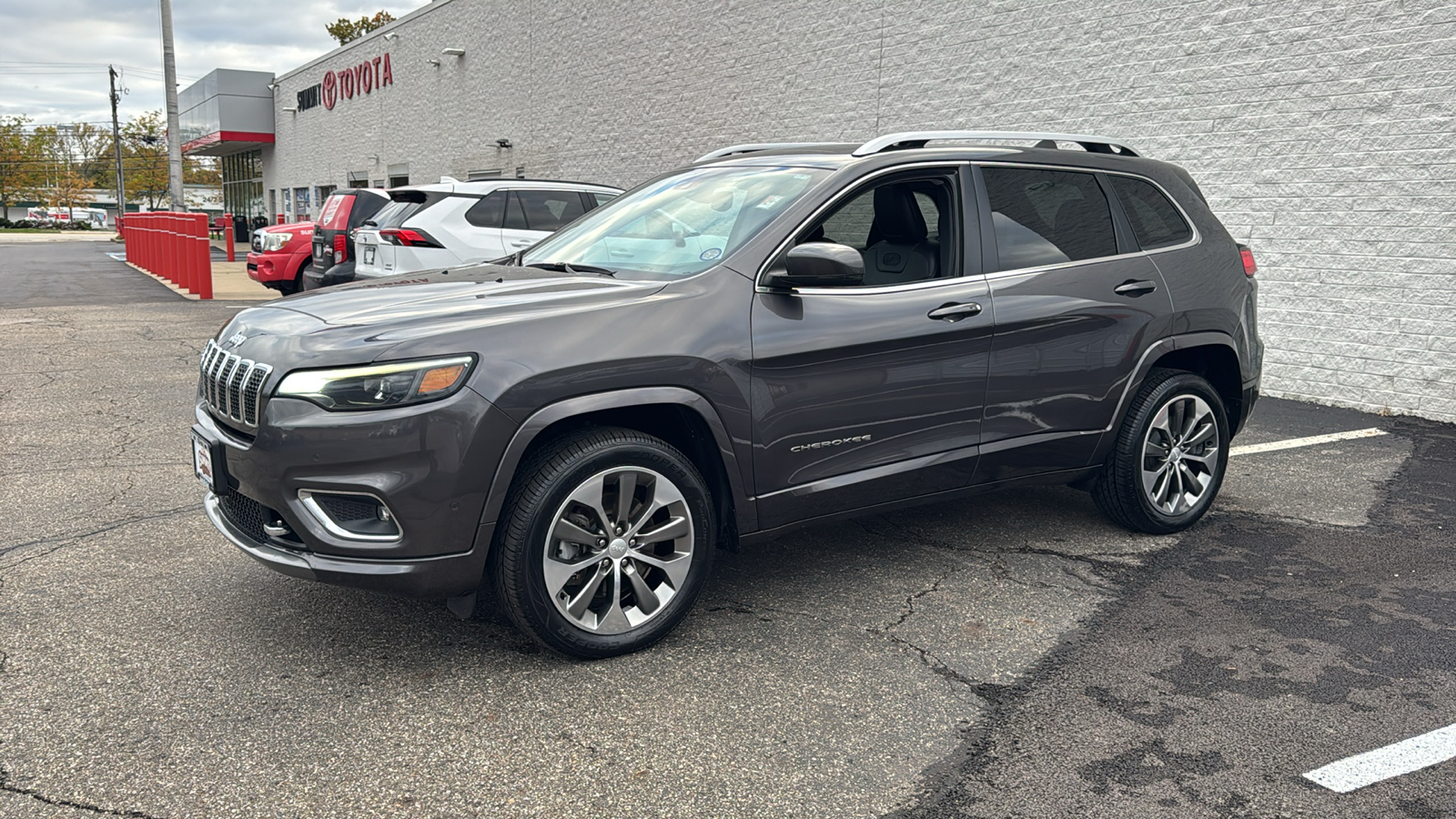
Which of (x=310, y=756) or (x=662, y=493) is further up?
(x=662, y=493)

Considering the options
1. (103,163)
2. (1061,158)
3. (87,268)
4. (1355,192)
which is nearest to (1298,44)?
(1355,192)

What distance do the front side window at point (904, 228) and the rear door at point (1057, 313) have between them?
0.17 metres

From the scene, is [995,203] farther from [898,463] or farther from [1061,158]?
[898,463]

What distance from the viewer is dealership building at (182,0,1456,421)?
8.35 metres

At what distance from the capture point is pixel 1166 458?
514 cm

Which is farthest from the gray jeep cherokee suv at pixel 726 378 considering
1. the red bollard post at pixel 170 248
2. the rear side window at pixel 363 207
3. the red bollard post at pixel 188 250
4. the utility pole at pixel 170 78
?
the utility pole at pixel 170 78

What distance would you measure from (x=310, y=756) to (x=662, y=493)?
133 centimetres

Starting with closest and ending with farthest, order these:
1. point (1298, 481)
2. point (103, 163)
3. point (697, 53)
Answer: point (1298, 481), point (697, 53), point (103, 163)

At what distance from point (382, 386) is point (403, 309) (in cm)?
Result: 43

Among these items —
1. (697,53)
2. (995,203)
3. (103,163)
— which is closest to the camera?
(995,203)

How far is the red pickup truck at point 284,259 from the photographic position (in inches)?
608

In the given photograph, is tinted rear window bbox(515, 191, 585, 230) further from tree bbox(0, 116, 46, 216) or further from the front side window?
tree bbox(0, 116, 46, 216)

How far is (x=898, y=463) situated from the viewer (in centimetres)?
422

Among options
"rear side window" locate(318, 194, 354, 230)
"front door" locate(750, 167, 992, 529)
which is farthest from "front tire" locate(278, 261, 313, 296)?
"front door" locate(750, 167, 992, 529)
